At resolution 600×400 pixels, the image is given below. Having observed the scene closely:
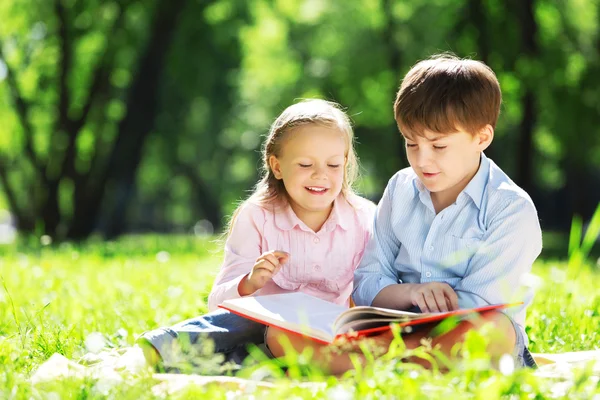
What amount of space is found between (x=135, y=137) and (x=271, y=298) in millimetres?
11941

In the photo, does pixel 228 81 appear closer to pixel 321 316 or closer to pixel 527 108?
pixel 527 108

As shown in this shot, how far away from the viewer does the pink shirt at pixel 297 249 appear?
3.92 metres

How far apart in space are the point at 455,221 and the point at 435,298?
45cm

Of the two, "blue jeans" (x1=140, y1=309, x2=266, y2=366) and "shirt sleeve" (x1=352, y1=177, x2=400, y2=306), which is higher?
"shirt sleeve" (x1=352, y1=177, x2=400, y2=306)

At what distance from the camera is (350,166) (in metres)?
4.22

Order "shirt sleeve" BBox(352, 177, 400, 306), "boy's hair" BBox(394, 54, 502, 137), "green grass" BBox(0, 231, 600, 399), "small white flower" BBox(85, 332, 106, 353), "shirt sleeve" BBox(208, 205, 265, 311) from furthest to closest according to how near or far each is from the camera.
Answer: "shirt sleeve" BBox(208, 205, 265, 311), "shirt sleeve" BBox(352, 177, 400, 306), "boy's hair" BBox(394, 54, 502, 137), "small white flower" BBox(85, 332, 106, 353), "green grass" BBox(0, 231, 600, 399)

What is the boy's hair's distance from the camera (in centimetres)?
338

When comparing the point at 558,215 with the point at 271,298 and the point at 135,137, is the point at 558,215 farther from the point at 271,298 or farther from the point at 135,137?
the point at 271,298

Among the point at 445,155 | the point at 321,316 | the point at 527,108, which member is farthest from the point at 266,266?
the point at 527,108

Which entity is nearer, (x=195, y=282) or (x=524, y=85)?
(x=195, y=282)

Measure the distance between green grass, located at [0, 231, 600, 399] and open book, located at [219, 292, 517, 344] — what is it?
0.40ft

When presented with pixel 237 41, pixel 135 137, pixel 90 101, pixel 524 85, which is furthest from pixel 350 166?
pixel 237 41

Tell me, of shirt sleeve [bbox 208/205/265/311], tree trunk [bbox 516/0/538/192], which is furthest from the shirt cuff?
tree trunk [bbox 516/0/538/192]

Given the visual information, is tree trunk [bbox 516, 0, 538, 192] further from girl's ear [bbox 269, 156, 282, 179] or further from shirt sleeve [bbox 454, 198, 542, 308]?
shirt sleeve [bbox 454, 198, 542, 308]
